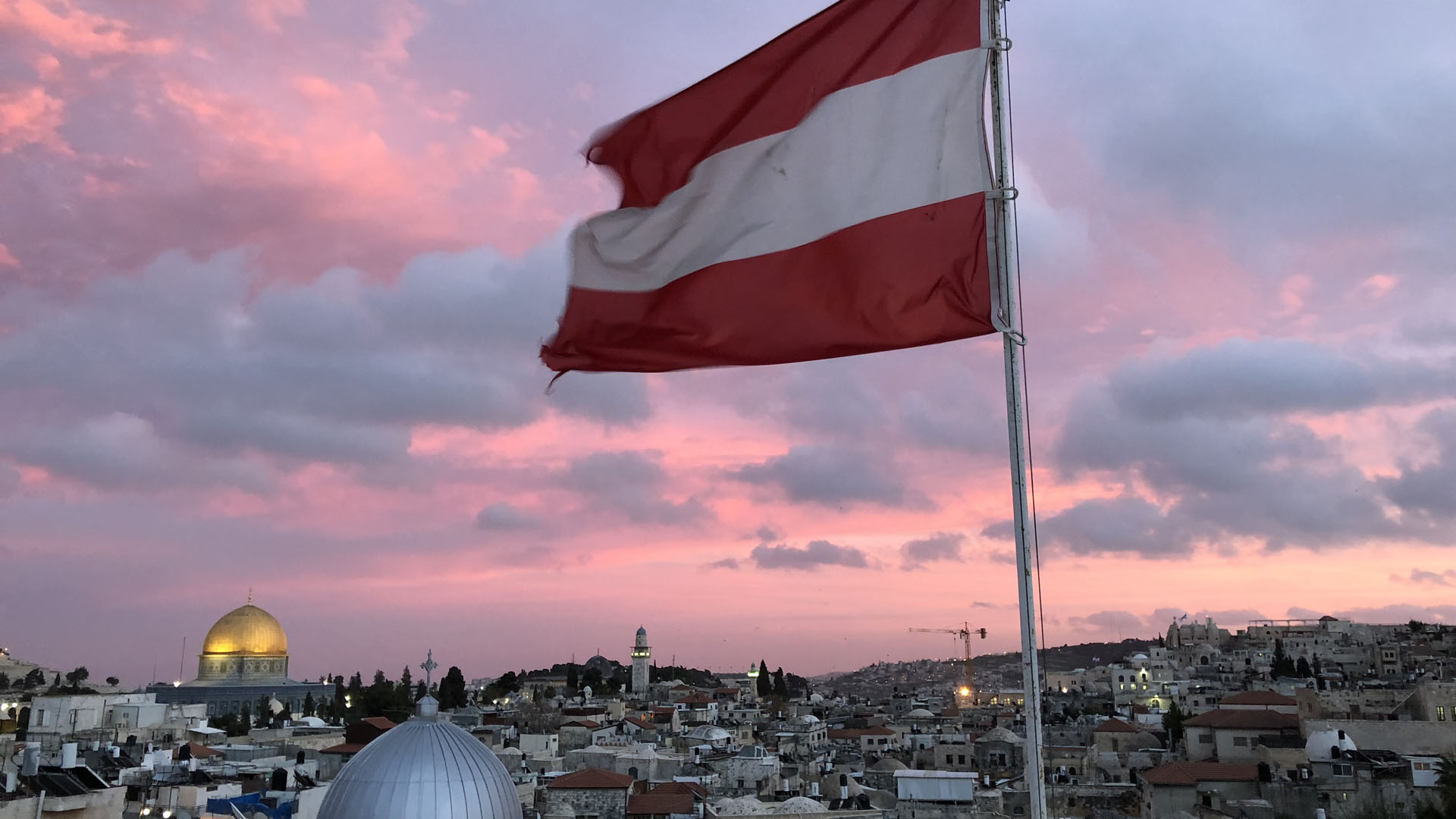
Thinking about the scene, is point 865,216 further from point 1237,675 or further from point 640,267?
point 1237,675

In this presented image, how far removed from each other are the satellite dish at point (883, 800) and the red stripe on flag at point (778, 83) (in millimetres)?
40744

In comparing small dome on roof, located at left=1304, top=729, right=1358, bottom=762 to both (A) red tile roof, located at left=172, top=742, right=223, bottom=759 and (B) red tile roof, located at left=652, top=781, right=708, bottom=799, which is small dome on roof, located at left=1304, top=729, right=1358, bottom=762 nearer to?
(B) red tile roof, located at left=652, top=781, right=708, bottom=799

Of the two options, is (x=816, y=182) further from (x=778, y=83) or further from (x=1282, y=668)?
(x=1282, y=668)

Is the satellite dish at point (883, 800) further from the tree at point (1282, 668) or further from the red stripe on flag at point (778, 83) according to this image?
the tree at point (1282, 668)

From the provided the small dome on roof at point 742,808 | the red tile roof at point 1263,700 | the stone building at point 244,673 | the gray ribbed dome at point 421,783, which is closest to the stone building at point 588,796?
the small dome on roof at point 742,808

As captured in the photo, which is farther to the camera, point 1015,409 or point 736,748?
point 736,748

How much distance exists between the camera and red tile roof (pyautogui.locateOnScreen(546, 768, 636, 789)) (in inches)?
1822

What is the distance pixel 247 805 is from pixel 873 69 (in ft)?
120

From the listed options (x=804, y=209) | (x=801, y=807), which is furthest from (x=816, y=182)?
(x=801, y=807)

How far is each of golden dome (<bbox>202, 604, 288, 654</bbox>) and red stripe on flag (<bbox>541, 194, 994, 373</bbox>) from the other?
114 metres

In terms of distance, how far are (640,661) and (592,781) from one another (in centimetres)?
9688

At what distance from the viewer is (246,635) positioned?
111 metres

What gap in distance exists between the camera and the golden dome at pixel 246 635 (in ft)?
364

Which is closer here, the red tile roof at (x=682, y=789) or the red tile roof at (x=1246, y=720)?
the red tile roof at (x=682, y=789)
